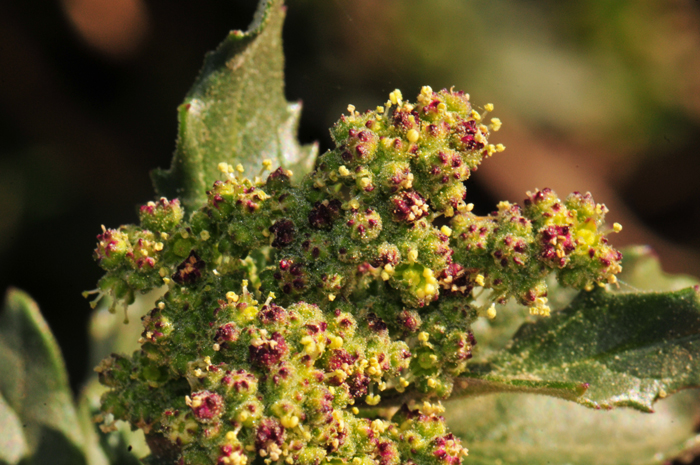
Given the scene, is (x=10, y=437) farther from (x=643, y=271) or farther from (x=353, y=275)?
(x=643, y=271)

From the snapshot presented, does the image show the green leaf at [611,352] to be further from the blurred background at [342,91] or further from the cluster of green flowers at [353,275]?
the blurred background at [342,91]

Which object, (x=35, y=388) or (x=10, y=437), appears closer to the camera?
(x=10, y=437)

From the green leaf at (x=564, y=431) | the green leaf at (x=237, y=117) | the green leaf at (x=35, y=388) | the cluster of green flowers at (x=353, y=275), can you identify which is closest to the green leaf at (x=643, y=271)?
the green leaf at (x=564, y=431)

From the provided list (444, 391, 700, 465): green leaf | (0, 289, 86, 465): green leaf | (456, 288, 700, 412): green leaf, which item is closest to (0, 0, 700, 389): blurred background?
(0, 289, 86, 465): green leaf

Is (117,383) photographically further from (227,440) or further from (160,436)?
(227,440)

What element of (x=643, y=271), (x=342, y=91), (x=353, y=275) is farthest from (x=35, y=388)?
(x=643, y=271)

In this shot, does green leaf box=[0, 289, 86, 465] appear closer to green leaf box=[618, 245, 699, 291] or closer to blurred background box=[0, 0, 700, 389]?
blurred background box=[0, 0, 700, 389]
